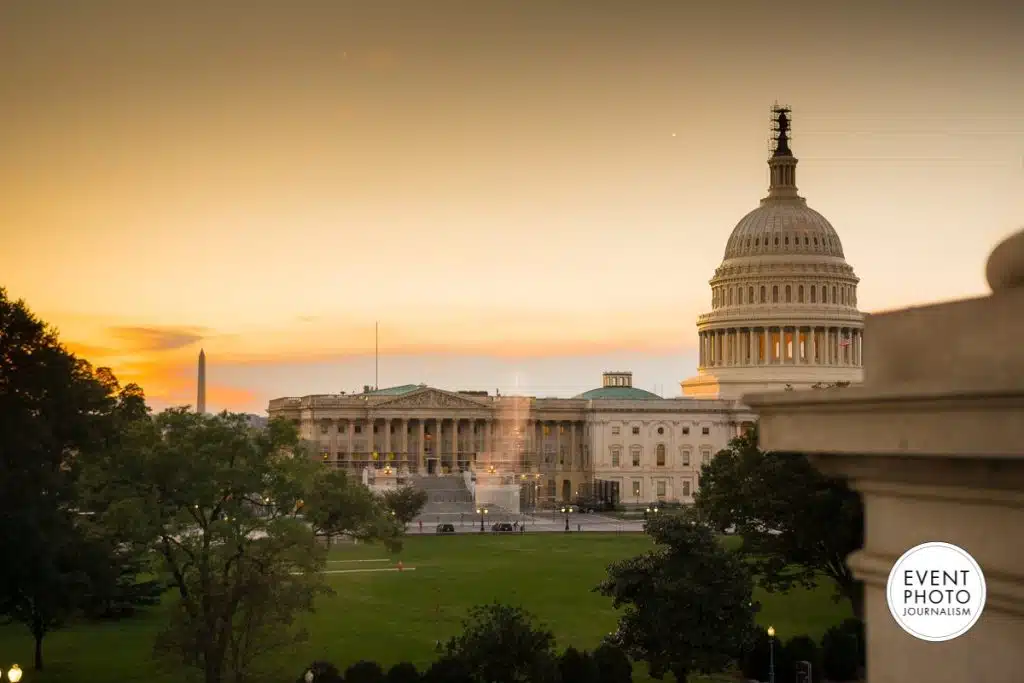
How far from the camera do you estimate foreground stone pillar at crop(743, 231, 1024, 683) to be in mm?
5501

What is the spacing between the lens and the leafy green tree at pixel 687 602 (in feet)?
123

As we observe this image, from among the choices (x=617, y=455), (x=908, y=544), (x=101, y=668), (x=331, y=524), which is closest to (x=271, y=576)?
(x=331, y=524)

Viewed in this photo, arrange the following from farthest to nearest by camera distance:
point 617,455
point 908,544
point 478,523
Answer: point 617,455
point 478,523
point 908,544

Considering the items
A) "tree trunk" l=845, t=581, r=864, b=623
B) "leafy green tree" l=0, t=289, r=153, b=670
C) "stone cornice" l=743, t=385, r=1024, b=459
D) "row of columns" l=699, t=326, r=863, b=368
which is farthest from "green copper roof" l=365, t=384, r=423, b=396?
"stone cornice" l=743, t=385, r=1024, b=459

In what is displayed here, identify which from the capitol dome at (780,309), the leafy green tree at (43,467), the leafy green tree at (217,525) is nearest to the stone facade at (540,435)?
the capitol dome at (780,309)

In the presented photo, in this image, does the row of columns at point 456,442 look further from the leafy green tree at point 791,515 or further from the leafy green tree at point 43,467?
the leafy green tree at point 791,515

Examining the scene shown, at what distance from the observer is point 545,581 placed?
214 feet

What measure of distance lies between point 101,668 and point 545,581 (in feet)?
87.6

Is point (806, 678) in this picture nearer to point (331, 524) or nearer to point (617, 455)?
point (331, 524)

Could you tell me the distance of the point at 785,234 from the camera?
164 metres

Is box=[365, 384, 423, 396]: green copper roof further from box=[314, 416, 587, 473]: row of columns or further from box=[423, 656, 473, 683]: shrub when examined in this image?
box=[423, 656, 473, 683]: shrub

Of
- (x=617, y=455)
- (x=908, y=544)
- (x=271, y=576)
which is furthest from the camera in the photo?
(x=617, y=455)

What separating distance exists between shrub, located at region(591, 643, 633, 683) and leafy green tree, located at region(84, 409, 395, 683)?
7.62 metres

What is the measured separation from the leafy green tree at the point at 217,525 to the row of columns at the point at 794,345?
424 ft
